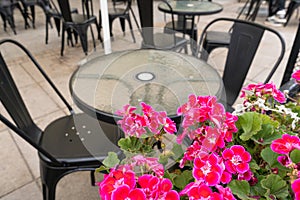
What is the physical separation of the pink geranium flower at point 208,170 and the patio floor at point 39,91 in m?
0.94

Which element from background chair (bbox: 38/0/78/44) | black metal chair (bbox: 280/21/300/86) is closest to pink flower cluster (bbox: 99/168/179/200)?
black metal chair (bbox: 280/21/300/86)

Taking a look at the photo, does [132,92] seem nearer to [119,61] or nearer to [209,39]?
[119,61]

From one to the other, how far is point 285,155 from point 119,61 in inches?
39.4

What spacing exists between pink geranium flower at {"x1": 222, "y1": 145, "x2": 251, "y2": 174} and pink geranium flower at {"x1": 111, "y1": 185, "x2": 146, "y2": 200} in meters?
0.21

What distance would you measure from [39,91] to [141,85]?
2.34m

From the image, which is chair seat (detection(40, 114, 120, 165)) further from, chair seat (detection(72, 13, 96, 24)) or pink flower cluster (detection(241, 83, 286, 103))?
chair seat (detection(72, 13, 96, 24))

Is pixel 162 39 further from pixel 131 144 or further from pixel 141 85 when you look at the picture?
pixel 131 144

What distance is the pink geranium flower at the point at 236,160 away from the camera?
1.72 feet

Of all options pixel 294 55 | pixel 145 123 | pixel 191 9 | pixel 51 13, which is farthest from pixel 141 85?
pixel 51 13

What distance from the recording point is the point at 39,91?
2955mm

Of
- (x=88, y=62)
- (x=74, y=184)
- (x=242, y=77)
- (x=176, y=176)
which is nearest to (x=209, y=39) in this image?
(x=242, y=77)

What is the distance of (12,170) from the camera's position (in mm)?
1860

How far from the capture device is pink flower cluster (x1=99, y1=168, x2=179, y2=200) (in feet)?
1.49

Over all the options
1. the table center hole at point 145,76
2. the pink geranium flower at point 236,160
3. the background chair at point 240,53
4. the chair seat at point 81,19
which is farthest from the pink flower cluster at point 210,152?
the chair seat at point 81,19
